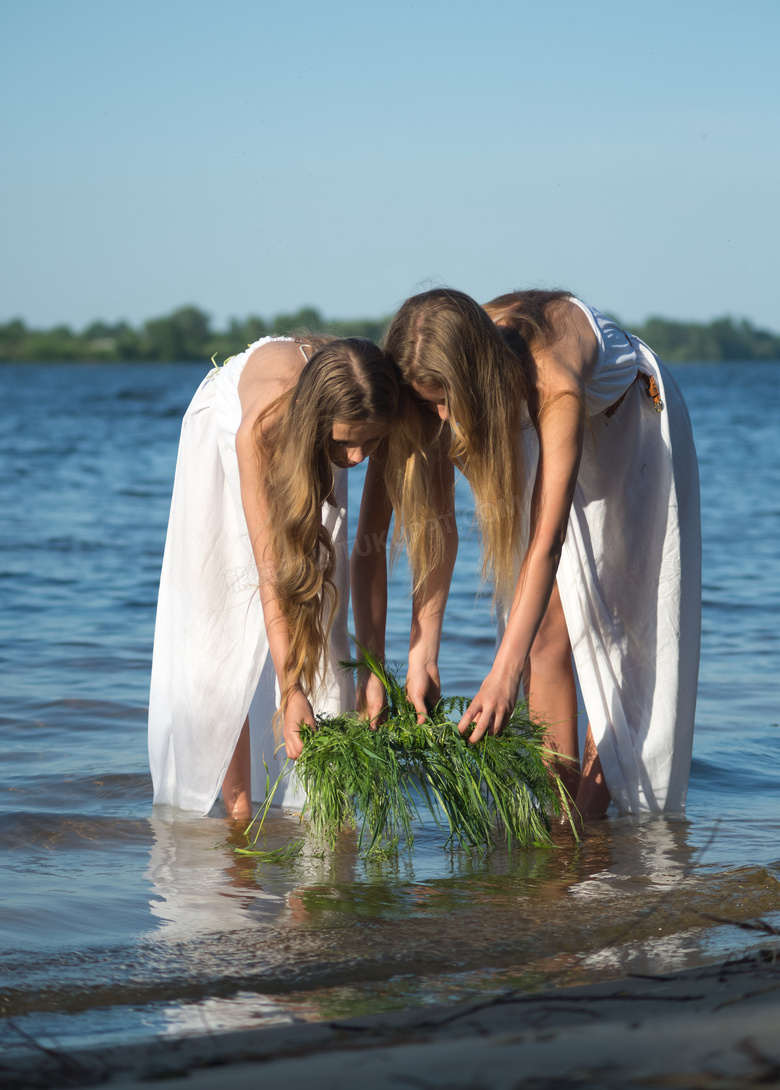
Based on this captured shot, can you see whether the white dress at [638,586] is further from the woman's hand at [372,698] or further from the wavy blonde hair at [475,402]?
the woman's hand at [372,698]

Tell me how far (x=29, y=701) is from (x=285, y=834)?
2.14m

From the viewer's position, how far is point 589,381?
3.08 meters

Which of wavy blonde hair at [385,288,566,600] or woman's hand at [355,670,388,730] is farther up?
wavy blonde hair at [385,288,566,600]

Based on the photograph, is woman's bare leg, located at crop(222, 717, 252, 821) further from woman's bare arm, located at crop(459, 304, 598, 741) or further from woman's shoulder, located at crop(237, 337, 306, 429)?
woman's shoulder, located at crop(237, 337, 306, 429)

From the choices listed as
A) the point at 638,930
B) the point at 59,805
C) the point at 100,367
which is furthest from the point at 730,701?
the point at 100,367

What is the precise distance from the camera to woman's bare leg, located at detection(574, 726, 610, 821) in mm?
3516

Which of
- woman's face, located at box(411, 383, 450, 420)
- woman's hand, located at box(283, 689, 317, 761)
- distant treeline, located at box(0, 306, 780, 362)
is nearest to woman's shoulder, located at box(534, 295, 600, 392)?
woman's face, located at box(411, 383, 450, 420)

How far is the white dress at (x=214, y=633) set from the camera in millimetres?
3420

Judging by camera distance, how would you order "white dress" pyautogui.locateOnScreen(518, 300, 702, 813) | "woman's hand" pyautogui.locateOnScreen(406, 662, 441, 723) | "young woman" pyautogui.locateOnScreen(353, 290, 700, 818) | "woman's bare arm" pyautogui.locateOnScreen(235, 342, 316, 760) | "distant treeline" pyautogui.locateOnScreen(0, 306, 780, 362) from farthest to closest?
"distant treeline" pyautogui.locateOnScreen(0, 306, 780, 362)
"white dress" pyautogui.locateOnScreen(518, 300, 702, 813)
"woman's hand" pyautogui.locateOnScreen(406, 662, 441, 723)
"woman's bare arm" pyautogui.locateOnScreen(235, 342, 316, 760)
"young woman" pyautogui.locateOnScreen(353, 290, 700, 818)

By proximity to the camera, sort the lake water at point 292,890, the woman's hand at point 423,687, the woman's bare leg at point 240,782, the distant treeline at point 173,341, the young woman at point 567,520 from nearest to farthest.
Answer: the lake water at point 292,890 → the young woman at point 567,520 → the woman's hand at point 423,687 → the woman's bare leg at point 240,782 → the distant treeline at point 173,341

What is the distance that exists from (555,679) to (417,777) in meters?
0.71

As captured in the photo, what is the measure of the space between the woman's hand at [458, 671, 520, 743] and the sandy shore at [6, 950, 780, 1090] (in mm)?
951

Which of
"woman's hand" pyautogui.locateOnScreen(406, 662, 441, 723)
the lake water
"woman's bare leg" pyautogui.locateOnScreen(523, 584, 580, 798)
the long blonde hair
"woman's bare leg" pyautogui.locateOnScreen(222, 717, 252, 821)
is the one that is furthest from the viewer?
"woman's bare leg" pyautogui.locateOnScreen(222, 717, 252, 821)

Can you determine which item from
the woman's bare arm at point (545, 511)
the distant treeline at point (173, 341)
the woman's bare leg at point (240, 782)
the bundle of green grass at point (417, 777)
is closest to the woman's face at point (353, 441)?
the woman's bare arm at point (545, 511)
